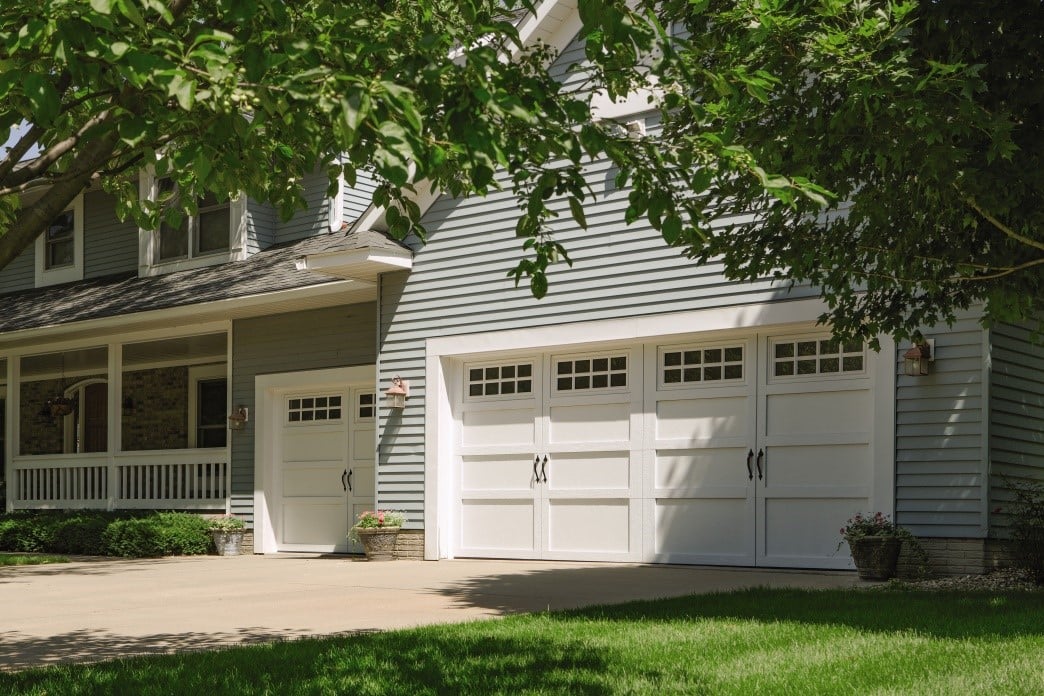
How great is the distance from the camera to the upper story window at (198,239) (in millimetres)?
17547

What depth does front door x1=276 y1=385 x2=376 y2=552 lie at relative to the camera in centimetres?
1596

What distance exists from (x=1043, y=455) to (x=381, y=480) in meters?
7.47

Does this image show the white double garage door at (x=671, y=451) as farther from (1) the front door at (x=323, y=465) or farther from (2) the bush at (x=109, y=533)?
(2) the bush at (x=109, y=533)

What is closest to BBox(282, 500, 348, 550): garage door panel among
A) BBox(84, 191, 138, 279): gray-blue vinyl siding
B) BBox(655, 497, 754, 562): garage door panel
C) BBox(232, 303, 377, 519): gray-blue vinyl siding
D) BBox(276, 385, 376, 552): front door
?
BBox(276, 385, 376, 552): front door

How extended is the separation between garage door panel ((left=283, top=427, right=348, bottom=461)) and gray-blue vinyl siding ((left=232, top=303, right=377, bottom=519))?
0.55m

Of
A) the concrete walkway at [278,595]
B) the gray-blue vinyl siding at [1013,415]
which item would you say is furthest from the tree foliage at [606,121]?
the concrete walkway at [278,595]

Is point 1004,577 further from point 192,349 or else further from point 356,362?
point 192,349

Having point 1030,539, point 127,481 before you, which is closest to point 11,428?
point 127,481

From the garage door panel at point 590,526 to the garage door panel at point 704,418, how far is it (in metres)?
0.97

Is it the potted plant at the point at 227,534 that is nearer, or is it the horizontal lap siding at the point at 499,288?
the horizontal lap siding at the point at 499,288

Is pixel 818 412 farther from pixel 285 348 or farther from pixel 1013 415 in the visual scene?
pixel 285 348

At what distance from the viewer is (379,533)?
14.4 m

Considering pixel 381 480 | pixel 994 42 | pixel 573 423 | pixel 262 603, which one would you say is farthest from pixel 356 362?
pixel 994 42

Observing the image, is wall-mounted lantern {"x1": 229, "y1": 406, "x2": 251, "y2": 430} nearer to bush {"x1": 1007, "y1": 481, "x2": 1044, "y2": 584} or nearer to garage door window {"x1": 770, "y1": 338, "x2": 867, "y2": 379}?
garage door window {"x1": 770, "y1": 338, "x2": 867, "y2": 379}
